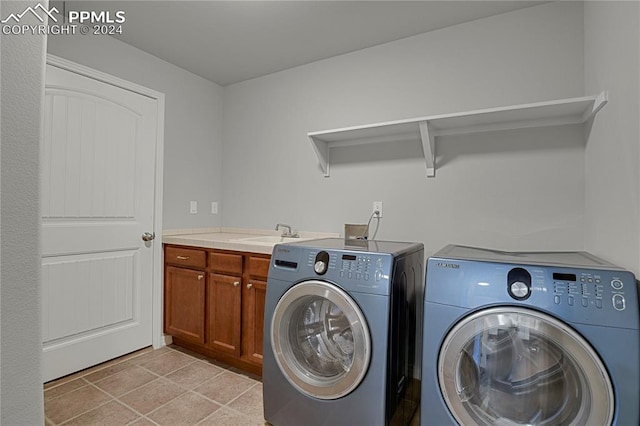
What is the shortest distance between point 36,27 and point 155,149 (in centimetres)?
205

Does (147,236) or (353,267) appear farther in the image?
(147,236)

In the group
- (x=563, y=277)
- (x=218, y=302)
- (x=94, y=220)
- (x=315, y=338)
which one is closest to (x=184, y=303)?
(x=218, y=302)

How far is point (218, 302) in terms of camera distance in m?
2.31

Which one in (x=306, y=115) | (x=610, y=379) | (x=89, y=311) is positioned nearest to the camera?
(x=610, y=379)

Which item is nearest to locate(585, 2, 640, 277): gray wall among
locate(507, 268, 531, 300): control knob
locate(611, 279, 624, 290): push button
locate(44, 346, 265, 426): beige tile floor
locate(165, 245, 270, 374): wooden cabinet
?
locate(611, 279, 624, 290): push button

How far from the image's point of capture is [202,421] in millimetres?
1727

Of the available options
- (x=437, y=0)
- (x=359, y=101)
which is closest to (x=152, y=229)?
(x=359, y=101)

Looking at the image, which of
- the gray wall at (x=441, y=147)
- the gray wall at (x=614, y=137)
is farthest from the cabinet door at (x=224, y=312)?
the gray wall at (x=614, y=137)

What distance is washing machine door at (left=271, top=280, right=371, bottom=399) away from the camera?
4.94ft

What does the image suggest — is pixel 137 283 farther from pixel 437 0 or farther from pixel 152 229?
pixel 437 0

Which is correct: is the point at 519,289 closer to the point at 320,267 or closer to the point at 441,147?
the point at 320,267

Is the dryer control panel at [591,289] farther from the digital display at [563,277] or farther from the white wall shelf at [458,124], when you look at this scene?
the white wall shelf at [458,124]

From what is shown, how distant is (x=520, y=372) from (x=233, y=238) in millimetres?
2102

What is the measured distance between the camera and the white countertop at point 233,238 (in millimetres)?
2182
